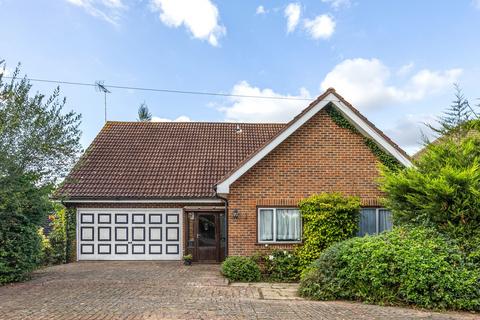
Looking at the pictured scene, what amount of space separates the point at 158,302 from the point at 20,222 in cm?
578

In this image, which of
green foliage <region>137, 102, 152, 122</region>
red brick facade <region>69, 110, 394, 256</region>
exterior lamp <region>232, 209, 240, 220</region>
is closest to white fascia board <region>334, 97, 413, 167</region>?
red brick facade <region>69, 110, 394, 256</region>

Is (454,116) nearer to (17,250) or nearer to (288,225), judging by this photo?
(288,225)

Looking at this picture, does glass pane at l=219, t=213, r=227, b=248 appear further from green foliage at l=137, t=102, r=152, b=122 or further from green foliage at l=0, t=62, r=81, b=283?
green foliage at l=137, t=102, r=152, b=122

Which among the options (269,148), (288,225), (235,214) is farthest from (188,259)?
(269,148)

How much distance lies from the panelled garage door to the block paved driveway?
430 centimetres

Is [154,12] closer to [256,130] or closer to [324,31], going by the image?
[324,31]

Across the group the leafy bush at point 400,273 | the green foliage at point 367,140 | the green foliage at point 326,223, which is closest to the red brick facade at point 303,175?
the green foliage at point 367,140

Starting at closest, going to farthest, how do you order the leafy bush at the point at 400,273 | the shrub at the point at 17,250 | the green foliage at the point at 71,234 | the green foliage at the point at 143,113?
A: 1. the leafy bush at the point at 400,273
2. the shrub at the point at 17,250
3. the green foliage at the point at 71,234
4. the green foliage at the point at 143,113

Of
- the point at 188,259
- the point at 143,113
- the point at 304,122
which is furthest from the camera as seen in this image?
the point at 143,113

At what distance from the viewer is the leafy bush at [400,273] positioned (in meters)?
8.46

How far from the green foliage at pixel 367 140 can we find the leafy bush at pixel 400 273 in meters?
4.22

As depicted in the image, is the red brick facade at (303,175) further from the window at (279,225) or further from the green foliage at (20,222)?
the green foliage at (20,222)

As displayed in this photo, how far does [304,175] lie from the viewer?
13547 mm

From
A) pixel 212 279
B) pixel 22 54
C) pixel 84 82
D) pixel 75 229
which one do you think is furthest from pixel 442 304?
pixel 84 82
